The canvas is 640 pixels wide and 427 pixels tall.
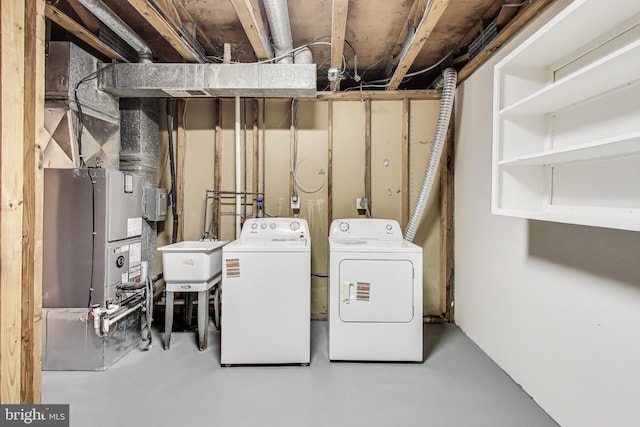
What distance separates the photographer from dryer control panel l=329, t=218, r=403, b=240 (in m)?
2.77

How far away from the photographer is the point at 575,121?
1.46 metres

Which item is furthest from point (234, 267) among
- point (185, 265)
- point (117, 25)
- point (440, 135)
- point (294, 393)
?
point (440, 135)

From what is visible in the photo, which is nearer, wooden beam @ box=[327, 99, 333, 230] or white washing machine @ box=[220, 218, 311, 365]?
white washing machine @ box=[220, 218, 311, 365]

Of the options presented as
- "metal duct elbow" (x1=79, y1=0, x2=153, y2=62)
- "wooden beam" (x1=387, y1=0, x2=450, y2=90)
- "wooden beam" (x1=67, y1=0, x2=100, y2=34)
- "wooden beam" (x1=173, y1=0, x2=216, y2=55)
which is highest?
"wooden beam" (x1=173, y1=0, x2=216, y2=55)

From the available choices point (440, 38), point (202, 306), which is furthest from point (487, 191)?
point (202, 306)

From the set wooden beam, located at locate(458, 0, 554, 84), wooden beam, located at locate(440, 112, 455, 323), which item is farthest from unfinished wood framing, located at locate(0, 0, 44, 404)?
wooden beam, located at locate(440, 112, 455, 323)

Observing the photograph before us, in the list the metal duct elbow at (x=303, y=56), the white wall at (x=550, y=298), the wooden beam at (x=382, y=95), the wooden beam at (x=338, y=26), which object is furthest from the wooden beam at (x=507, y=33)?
the metal duct elbow at (x=303, y=56)

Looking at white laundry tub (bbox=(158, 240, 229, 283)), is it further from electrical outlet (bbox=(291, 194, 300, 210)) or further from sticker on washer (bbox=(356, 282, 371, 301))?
sticker on washer (bbox=(356, 282, 371, 301))

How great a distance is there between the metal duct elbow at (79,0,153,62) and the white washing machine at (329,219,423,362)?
243cm

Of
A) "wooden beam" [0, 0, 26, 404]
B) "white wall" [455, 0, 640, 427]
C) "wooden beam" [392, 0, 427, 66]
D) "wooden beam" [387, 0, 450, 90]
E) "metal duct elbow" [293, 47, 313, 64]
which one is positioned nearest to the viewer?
"wooden beam" [0, 0, 26, 404]

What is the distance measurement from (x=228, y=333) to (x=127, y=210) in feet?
4.27

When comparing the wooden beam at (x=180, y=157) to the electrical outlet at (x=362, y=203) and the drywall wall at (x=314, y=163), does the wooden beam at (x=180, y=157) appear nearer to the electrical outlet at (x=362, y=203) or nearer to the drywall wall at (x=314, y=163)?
the drywall wall at (x=314, y=163)

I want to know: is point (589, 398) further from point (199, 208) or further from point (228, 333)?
point (199, 208)

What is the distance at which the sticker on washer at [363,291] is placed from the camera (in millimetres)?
2236
